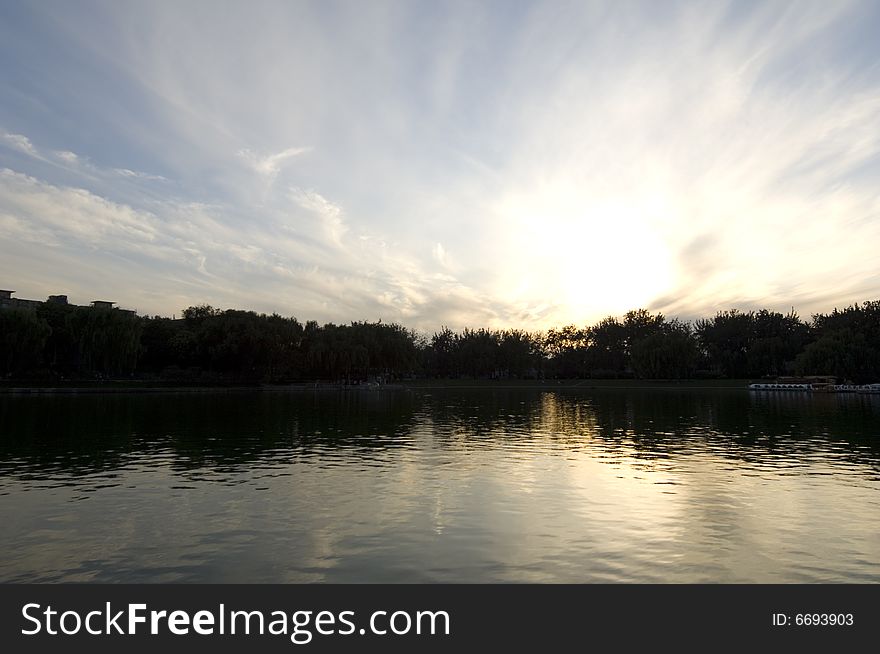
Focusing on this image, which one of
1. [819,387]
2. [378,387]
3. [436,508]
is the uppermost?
[819,387]

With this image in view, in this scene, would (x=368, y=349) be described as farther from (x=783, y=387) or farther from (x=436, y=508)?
(x=436, y=508)

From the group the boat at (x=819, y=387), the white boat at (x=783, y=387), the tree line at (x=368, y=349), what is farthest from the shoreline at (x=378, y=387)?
the white boat at (x=783, y=387)

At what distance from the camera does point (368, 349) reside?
313ft

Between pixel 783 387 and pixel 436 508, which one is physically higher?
pixel 783 387

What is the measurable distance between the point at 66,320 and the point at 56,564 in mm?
72548

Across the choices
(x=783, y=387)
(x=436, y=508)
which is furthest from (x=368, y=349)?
(x=436, y=508)

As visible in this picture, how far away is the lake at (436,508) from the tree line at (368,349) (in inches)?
1989

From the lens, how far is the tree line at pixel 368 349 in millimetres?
72375

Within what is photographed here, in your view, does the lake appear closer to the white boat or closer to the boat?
the boat

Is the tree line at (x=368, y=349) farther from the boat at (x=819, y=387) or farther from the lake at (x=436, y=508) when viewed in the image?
the lake at (x=436, y=508)

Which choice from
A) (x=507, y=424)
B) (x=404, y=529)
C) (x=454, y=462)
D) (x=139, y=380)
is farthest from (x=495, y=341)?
(x=404, y=529)

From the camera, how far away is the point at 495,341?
128 m

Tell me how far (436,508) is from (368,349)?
82.8m


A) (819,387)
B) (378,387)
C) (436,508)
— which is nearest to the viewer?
(436,508)
